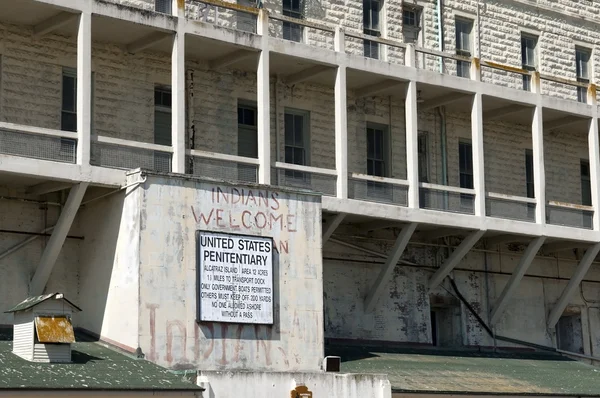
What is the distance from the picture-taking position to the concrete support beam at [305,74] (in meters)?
34.1

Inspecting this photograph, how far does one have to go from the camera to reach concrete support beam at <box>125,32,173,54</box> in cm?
3102

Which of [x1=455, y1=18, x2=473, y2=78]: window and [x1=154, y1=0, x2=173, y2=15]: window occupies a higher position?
[x1=455, y1=18, x2=473, y2=78]: window

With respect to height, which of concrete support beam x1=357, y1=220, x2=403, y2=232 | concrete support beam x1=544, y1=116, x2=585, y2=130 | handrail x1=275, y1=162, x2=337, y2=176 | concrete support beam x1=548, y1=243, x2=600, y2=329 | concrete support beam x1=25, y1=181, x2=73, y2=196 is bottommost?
concrete support beam x1=548, y1=243, x2=600, y2=329

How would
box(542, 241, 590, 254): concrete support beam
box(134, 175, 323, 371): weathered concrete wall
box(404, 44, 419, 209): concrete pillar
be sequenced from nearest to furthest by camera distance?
1. box(134, 175, 323, 371): weathered concrete wall
2. box(404, 44, 419, 209): concrete pillar
3. box(542, 241, 590, 254): concrete support beam

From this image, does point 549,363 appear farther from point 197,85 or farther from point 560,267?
point 197,85

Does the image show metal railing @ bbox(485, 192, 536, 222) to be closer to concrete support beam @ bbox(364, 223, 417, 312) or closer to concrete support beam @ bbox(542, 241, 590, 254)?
concrete support beam @ bbox(542, 241, 590, 254)

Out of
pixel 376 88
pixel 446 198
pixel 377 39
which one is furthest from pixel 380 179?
pixel 377 39

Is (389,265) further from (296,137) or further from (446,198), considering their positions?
(296,137)

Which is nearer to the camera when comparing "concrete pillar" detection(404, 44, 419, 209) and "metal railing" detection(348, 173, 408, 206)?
"metal railing" detection(348, 173, 408, 206)

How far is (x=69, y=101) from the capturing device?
3122cm

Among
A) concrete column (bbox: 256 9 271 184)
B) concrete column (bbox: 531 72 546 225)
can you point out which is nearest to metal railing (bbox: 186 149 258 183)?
concrete column (bbox: 256 9 271 184)

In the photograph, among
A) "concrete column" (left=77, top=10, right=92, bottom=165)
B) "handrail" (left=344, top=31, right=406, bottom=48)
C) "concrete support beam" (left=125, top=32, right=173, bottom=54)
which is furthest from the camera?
"handrail" (left=344, top=31, right=406, bottom=48)

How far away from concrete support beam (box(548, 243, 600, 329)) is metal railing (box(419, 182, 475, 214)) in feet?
15.9

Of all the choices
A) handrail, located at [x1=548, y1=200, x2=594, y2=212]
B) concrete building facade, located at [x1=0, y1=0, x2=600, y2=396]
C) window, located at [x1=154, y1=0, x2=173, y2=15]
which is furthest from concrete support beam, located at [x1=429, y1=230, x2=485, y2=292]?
window, located at [x1=154, y1=0, x2=173, y2=15]
